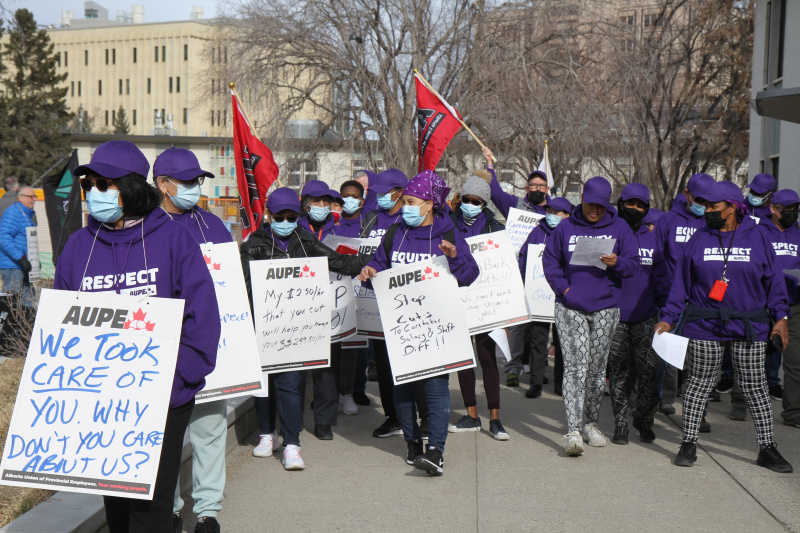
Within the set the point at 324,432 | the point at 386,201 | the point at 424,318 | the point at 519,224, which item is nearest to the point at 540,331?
the point at 519,224

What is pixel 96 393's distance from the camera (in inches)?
144

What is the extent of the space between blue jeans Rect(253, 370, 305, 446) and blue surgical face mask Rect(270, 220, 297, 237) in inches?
40.6

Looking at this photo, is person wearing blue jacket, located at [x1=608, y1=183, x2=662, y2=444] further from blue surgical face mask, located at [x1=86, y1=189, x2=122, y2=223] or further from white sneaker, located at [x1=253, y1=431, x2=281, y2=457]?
blue surgical face mask, located at [x1=86, y1=189, x2=122, y2=223]

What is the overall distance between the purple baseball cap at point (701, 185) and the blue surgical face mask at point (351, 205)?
137 inches

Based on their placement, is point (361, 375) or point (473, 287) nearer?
point (473, 287)

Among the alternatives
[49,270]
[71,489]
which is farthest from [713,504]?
[49,270]

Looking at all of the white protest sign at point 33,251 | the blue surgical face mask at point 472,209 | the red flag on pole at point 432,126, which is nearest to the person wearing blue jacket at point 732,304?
the blue surgical face mask at point 472,209

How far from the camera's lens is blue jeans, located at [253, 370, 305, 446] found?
6543mm

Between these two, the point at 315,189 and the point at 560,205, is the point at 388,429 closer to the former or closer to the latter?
the point at 315,189

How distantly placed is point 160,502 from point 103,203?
49.7 inches

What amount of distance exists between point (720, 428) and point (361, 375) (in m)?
3.39

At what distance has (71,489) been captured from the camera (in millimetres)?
3588

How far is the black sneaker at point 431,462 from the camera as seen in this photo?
6.11m

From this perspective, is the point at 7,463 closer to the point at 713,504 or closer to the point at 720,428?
the point at 713,504
